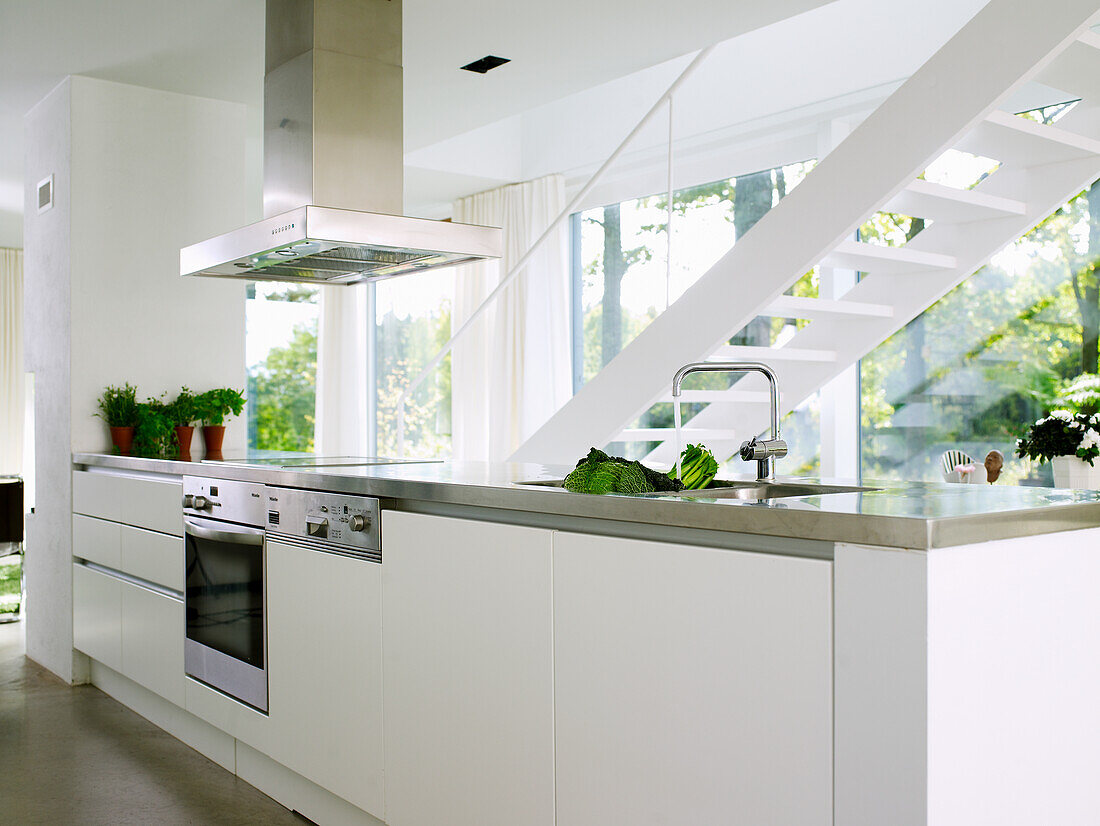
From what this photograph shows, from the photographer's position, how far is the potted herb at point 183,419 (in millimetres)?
4258

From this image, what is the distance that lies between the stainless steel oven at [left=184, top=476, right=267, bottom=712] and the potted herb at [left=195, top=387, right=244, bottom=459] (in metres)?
1.16

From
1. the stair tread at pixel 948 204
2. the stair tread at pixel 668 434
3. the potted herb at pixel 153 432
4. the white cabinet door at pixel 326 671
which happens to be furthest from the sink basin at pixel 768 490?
the potted herb at pixel 153 432

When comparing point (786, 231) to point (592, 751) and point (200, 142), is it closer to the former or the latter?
point (592, 751)

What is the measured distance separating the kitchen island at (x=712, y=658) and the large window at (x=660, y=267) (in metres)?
3.03

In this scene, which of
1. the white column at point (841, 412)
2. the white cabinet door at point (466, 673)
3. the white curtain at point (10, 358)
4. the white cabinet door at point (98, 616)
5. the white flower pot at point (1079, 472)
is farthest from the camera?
the white curtain at point (10, 358)

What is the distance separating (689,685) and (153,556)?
2.44 metres

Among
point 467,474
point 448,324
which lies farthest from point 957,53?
point 448,324

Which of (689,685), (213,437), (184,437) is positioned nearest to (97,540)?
(184,437)

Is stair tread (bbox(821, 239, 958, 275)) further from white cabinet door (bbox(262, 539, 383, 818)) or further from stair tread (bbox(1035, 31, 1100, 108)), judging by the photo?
white cabinet door (bbox(262, 539, 383, 818))

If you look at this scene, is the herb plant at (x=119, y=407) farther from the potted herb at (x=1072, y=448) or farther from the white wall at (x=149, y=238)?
the potted herb at (x=1072, y=448)

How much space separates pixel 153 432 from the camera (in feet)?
13.6

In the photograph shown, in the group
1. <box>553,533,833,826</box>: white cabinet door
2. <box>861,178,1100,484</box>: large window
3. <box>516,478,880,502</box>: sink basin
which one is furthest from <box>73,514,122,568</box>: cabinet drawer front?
<box>861,178,1100,484</box>: large window

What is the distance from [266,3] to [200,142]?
4.11 ft

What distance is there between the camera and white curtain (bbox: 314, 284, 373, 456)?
8094mm
